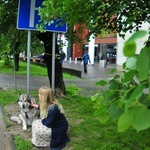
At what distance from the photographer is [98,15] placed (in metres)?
5.33

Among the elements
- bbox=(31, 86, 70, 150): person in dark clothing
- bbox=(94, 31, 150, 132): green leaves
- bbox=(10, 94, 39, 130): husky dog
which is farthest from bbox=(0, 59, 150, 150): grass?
bbox=(94, 31, 150, 132): green leaves

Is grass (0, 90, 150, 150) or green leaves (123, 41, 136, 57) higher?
green leaves (123, 41, 136, 57)

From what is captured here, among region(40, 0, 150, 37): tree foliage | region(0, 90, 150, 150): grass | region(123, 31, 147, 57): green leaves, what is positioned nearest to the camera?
region(123, 31, 147, 57): green leaves

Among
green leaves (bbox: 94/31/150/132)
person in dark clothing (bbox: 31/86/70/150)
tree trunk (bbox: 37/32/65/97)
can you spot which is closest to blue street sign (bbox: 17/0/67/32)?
person in dark clothing (bbox: 31/86/70/150)

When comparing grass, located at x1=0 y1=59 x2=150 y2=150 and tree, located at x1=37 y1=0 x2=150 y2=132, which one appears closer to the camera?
tree, located at x1=37 y1=0 x2=150 y2=132

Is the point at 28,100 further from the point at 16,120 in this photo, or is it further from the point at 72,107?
the point at 72,107

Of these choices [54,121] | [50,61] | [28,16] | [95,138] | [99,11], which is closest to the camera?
[54,121]

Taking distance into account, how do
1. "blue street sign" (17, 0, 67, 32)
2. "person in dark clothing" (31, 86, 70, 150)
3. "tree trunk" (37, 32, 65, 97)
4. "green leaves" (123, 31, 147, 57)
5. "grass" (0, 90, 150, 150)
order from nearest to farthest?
"green leaves" (123, 31, 147, 57) < "person in dark clothing" (31, 86, 70, 150) < "grass" (0, 90, 150, 150) < "blue street sign" (17, 0, 67, 32) < "tree trunk" (37, 32, 65, 97)

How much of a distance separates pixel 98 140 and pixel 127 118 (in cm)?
451

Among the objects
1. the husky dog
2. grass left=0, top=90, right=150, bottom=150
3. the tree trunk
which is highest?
the tree trunk

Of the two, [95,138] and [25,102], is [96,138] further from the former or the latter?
[25,102]

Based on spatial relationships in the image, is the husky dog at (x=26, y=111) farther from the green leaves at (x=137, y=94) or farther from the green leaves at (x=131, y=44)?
the green leaves at (x=131, y=44)

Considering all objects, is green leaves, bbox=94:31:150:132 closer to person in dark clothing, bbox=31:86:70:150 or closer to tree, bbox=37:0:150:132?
tree, bbox=37:0:150:132

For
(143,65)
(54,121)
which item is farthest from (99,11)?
(143,65)
